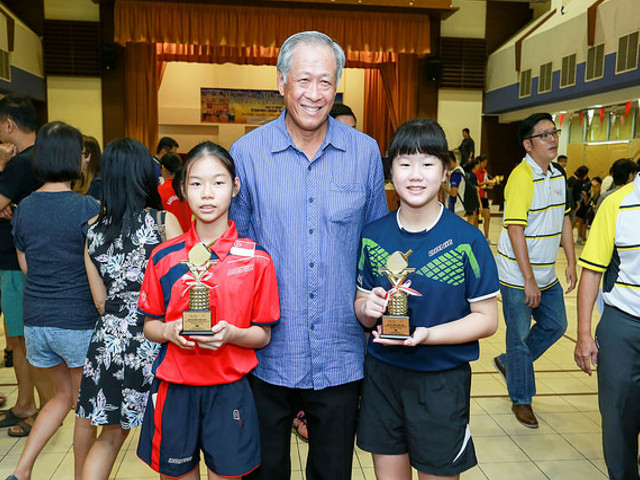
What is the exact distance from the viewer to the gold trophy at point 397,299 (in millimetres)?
1483

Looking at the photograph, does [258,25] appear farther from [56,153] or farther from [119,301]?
[119,301]

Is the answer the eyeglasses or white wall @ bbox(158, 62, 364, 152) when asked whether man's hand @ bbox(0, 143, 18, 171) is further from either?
white wall @ bbox(158, 62, 364, 152)

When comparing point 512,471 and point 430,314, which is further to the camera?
point 512,471

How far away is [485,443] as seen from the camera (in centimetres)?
297

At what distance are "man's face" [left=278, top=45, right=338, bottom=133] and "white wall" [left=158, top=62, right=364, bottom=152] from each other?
15.0 meters

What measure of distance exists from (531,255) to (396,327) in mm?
2021

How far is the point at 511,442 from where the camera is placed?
2984 mm

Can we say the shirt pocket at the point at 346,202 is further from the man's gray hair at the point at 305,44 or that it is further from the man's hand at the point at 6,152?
the man's hand at the point at 6,152

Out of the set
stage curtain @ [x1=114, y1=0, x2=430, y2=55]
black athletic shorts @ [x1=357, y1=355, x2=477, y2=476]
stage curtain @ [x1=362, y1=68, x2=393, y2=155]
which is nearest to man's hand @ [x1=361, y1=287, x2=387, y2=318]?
black athletic shorts @ [x1=357, y1=355, x2=477, y2=476]

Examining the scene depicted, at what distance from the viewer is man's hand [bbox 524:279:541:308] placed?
3.11 meters

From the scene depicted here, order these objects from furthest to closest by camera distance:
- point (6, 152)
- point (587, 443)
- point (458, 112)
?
point (458, 112) < point (587, 443) < point (6, 152)

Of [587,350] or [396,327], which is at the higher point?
[396,327]

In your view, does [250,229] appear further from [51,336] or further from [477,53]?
[477,53]

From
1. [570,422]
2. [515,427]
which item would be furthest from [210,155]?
[570,422]
